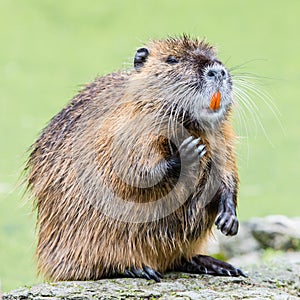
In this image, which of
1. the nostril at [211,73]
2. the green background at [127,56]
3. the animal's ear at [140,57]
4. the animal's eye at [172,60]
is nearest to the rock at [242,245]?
the green background at [127,56]

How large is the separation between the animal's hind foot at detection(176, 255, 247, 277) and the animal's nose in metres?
1.15

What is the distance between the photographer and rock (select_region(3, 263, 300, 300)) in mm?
3953

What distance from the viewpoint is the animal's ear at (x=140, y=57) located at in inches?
181

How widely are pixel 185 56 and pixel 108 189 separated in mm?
844

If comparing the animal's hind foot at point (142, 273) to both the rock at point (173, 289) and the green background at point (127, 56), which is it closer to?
the rock at point (173, 289)

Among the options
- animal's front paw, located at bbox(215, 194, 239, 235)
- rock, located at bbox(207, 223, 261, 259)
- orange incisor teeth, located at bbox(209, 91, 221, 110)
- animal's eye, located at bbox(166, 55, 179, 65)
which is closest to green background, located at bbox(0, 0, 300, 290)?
rock, located at bbox(207, 223, 261, 259)

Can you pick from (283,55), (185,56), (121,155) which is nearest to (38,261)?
(121,155)

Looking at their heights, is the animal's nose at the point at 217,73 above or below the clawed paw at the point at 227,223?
above

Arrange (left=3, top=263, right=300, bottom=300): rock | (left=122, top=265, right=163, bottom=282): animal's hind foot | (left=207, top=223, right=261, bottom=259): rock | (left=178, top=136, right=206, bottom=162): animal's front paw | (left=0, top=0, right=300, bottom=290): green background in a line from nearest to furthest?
(left=3, top=263, right=300, bottom=300): rock < (left=178, top=136, right=206, bottom=162): animal's front paw < (left=122, top=265, right=163, bottom=282): animal's hind foot < (left=207, top=223, right=261, bottom=259): rock < (left=0, top=0, right=300, bottom=290): green background

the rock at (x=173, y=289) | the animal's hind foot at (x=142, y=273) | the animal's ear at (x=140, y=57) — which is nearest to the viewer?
the rock at (x=173, y=289)

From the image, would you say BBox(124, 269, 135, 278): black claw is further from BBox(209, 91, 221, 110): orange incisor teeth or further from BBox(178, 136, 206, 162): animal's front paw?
BBox(209, 91, 221, 110): orange incisor teeth

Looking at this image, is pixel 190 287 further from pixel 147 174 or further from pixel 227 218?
pixel 147 174

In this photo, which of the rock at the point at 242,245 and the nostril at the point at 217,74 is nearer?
the nostril at the point at 217,74

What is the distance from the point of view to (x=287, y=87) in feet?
37.8
